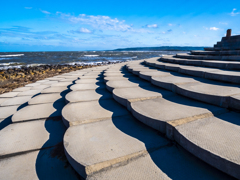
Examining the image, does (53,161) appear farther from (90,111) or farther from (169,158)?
(169,158)

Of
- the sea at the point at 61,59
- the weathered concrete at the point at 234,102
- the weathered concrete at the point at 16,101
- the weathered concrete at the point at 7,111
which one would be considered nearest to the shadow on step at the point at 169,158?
the weathered concrete at the point at 234,102

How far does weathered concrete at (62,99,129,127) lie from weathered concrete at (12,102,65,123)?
0.39m

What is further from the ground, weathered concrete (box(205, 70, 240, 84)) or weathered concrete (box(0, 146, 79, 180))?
weathered concrete (box(205, 70, 240, 84))

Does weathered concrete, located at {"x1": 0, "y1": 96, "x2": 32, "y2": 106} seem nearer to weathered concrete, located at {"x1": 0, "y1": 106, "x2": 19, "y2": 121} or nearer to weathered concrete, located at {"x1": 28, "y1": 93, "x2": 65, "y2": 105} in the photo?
weathered concrete, located at {"x1": 0, "y1": 106, "x2": 19, "y2": 121}

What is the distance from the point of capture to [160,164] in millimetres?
1250

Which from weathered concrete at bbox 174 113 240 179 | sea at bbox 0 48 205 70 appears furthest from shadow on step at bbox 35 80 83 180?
sea at bbox 0 48 205 70

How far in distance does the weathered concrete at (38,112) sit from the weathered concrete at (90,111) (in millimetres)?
386

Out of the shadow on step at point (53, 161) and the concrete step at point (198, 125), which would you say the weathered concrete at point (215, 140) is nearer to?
the concrete step at point (198, 125)

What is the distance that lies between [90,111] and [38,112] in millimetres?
1024

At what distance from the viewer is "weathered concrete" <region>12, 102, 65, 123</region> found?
7.57 ft

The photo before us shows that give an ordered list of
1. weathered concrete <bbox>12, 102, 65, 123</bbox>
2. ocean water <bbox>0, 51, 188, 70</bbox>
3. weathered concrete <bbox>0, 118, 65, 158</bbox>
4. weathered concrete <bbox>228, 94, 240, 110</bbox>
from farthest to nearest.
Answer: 1. ocean water <bbox>0, 51, 188, 70</bbox>
2. weathered concrete <bbox>12, 102, 65, 123</bbox>
3. weathered concrete <bbox>228, 94, 240, 110</bbox>
4. weathered concrete <bbox>0, 118, 65, 158</bbox>

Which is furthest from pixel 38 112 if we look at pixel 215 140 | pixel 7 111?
pixel 215 140

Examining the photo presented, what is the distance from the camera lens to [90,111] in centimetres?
222

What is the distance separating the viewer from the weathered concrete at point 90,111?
1941 millimetres
